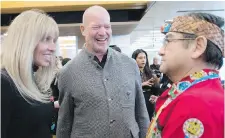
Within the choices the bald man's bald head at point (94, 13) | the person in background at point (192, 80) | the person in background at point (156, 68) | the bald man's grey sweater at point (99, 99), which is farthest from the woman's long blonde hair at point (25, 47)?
the person in background at point (156, 68)

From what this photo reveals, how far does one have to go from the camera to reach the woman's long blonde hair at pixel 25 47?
4.86 feet

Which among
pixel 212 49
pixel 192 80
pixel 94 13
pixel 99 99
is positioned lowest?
pixel 99 99

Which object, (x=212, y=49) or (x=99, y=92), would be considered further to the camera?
(x=99, y=92)

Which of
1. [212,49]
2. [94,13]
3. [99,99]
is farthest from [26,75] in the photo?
[212,49]

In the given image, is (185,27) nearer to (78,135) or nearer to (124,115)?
(124,115)

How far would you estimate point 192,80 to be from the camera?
1.17m

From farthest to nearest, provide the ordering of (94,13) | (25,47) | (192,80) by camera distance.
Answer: (94,13) → (25,47) → (192,80)

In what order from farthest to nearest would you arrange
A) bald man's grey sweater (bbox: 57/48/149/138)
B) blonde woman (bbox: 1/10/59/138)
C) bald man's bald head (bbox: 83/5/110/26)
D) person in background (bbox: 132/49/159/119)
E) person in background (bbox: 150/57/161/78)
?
person in background (bbox: 150/57/161/78) → person in background (bbox: 132/49/159/119) → bald man's bald head (bbox: 83/5/110/26) → bald man's grey sweater (bbox: 57/48/149/138) → blonde woman (bbox: 1/10/59/138)

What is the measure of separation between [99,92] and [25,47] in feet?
1.92

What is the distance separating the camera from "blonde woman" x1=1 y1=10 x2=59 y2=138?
141 cm

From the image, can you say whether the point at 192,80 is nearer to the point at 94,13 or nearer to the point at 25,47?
the point at 25,47

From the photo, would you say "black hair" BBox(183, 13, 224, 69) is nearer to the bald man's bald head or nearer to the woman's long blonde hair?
the woman's long blonde hair

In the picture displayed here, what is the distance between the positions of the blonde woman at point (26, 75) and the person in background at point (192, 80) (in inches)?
24.0

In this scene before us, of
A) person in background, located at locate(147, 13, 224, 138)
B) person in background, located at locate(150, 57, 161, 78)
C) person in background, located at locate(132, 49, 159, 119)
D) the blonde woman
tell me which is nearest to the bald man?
the blonde woman
